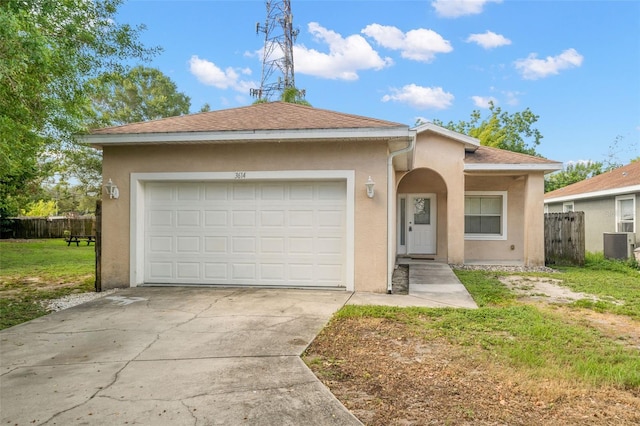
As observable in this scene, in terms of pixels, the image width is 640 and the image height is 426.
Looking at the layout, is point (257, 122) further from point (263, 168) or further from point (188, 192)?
point (188, 192)

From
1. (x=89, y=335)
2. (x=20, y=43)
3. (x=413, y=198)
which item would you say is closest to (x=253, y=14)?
(x=413, y=198)

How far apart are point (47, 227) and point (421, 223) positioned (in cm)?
2446

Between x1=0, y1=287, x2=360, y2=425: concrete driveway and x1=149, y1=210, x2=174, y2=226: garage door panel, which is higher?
x1=149, y1=210, x2=174, y2=226: garage door panel

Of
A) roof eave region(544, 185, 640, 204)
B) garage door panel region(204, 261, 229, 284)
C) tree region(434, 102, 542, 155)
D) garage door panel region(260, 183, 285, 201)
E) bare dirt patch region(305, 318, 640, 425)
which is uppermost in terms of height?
tree region(434, 102, 542, 155)

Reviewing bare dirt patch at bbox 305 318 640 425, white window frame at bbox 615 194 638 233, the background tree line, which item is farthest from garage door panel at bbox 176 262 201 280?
white window frame at bbox 615 194 638 233

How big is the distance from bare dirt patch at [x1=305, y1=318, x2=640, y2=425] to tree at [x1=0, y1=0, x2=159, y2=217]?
16.5ft

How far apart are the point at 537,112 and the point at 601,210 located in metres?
18.5

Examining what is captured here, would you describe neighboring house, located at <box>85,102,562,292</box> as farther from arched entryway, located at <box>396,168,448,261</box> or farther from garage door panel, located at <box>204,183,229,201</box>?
arched entryway, located at <box>396,168,448,261</box>

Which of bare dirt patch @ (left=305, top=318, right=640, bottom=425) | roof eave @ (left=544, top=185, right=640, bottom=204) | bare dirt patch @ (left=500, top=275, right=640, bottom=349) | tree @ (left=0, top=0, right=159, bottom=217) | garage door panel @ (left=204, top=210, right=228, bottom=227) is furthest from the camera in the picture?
roof eave @ (left=544, top=185, right=640, bottom=204)

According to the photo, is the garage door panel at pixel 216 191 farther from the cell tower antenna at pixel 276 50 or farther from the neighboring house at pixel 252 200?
the cell tower antenna at pixel 276 50

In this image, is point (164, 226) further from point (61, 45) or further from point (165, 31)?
point (165, 31)

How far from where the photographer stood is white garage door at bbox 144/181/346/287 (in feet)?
25.7

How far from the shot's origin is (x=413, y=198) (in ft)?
45.6

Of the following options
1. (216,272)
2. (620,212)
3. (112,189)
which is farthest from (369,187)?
(620,212)
